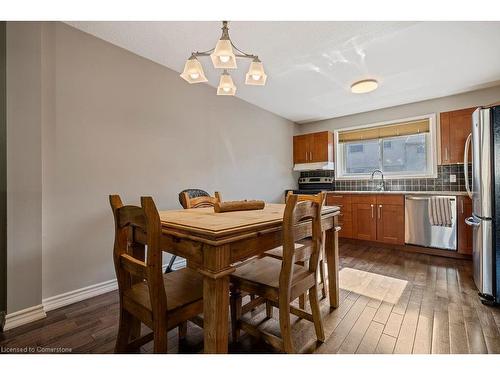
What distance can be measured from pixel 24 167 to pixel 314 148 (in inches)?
164

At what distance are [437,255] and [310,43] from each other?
3.27 metres

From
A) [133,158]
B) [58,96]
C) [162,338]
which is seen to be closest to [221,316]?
[162,338]

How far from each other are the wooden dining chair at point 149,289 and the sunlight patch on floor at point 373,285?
1658mm

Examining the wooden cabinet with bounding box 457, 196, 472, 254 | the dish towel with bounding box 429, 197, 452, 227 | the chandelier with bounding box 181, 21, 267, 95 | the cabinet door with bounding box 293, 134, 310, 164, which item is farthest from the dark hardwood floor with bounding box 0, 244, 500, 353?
the cabinet door with bounding box 293, 134, 310, 164

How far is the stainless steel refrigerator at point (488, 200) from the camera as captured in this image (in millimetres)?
1854

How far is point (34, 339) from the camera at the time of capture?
1.43 m

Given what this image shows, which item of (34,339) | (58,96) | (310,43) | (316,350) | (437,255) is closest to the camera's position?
(316,350)

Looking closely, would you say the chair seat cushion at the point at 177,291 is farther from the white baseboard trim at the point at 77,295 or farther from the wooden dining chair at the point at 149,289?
the white baseboard trim at the point at 77,295

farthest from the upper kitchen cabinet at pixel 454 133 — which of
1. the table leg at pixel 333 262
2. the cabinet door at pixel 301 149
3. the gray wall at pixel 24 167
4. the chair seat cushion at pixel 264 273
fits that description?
the gray wall at pixel 24 167

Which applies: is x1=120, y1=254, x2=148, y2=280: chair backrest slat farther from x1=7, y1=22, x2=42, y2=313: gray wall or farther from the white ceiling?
the white ceiling

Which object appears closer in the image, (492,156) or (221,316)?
(221,316)

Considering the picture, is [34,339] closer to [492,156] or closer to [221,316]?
[221,316]

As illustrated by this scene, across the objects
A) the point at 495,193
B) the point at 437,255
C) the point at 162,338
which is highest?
the point at 495,193

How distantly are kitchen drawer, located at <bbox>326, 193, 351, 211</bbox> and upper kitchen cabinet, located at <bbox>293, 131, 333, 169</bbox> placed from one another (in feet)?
2.22
